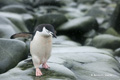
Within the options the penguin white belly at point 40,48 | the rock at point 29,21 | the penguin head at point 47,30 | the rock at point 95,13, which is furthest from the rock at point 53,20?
the penguin head at point 47,30

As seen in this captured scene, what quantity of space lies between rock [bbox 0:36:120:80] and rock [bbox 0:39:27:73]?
358 mm

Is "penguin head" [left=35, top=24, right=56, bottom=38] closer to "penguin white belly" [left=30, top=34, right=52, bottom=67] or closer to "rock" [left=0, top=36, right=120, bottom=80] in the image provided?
"penguin white belly" [left=30, top=34, right=52, bottom=67]

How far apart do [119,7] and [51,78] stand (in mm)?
8228

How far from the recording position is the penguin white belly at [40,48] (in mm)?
4355

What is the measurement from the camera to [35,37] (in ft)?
14.4

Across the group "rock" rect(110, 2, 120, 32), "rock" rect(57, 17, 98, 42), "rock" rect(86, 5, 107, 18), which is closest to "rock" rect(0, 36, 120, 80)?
"rock" rect(57, 17, 98, 42)

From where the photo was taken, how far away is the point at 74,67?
5.51m

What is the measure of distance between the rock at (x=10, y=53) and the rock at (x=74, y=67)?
36 centimetres

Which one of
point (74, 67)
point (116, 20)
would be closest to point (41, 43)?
point (74, 67)

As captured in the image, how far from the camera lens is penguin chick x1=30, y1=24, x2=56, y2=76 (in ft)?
13.7

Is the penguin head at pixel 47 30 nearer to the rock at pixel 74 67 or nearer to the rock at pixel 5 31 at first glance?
the rock at pixel 74 67

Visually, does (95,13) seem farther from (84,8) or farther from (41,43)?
(41,43)

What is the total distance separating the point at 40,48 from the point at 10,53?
1193 millimetres

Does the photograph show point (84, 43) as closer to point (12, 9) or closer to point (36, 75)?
point (12, 9)
